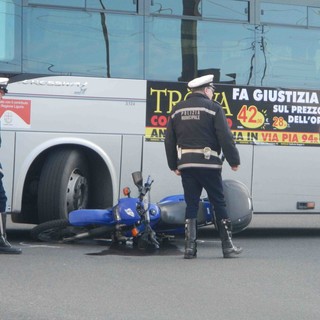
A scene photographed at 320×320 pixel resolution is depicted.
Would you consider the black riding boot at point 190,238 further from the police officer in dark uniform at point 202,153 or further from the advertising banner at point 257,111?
the advertising banner at point 257,111

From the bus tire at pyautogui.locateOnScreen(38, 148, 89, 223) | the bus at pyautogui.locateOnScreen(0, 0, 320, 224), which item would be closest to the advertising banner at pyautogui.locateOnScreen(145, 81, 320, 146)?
the bus at pyautogui.locateOnScreen(0, 0, 320, 224)

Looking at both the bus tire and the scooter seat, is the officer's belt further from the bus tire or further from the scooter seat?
the bus tire

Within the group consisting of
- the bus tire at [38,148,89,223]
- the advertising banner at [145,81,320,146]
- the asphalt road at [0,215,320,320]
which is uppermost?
the advertising banner at [145,81,320,146]

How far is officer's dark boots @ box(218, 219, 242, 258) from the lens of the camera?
9.70 metres

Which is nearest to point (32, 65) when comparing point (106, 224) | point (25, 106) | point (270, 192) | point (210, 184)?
point (25, 106)

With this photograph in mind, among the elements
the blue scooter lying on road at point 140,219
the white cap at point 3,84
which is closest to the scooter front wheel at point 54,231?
the blue scooter lying on road at point 140,219

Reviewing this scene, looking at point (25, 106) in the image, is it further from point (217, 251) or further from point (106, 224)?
point (217, 251)

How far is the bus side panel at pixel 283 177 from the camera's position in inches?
473

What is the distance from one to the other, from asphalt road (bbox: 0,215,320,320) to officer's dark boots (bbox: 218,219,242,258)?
0.11 metres

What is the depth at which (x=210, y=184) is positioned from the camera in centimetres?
966

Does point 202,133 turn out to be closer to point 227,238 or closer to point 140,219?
point 227,238

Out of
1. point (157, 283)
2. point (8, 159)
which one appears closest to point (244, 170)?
point (8, 159)

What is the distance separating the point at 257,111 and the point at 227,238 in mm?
2706

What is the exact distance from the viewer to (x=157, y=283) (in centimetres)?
810
